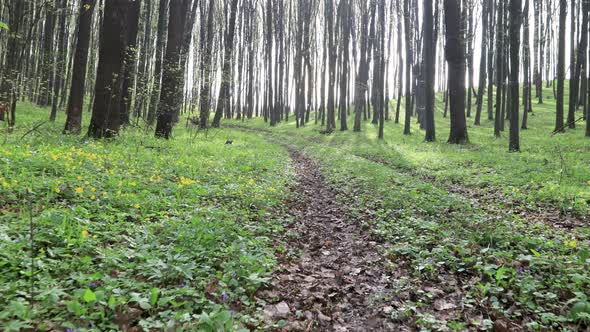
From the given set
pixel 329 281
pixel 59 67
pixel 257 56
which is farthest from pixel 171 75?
pixel 257 56

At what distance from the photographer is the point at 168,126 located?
14.7m

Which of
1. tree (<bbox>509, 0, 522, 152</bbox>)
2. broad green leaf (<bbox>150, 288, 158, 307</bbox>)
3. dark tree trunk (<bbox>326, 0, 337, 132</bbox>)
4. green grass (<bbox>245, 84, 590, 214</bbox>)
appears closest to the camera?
broad green leaf (<bbox>150, 288, 158, 307</bbox>)

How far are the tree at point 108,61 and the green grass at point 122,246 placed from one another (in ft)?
11.4

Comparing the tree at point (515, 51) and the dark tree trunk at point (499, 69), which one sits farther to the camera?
the dark tree trunk at point (499, 69)

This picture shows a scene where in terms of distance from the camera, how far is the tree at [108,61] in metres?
10.5

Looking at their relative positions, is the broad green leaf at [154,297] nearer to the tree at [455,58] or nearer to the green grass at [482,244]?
the green grass at [482,244]

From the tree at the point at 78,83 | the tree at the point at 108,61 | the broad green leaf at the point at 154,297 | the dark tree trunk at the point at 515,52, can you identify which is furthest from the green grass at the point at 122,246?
the dark tree trunk at the point at 515,52

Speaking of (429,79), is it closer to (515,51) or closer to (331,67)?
(515,51)

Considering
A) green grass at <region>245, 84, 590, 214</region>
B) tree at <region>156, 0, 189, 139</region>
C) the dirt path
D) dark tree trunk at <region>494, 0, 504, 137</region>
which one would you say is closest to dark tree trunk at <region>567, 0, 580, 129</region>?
green grass at <region>245, 84, 590, 214</region>

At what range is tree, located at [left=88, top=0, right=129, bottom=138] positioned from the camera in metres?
10.5

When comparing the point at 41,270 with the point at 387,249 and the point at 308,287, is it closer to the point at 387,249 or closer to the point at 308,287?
the point at 308,287

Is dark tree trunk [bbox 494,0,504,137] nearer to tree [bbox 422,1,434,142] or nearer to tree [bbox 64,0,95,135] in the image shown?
tree [bbox 422,1,434,142]

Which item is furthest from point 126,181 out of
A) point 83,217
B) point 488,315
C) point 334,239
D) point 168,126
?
point 168,126

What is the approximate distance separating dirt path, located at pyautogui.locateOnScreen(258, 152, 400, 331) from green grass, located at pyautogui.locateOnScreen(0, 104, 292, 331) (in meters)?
0.30
